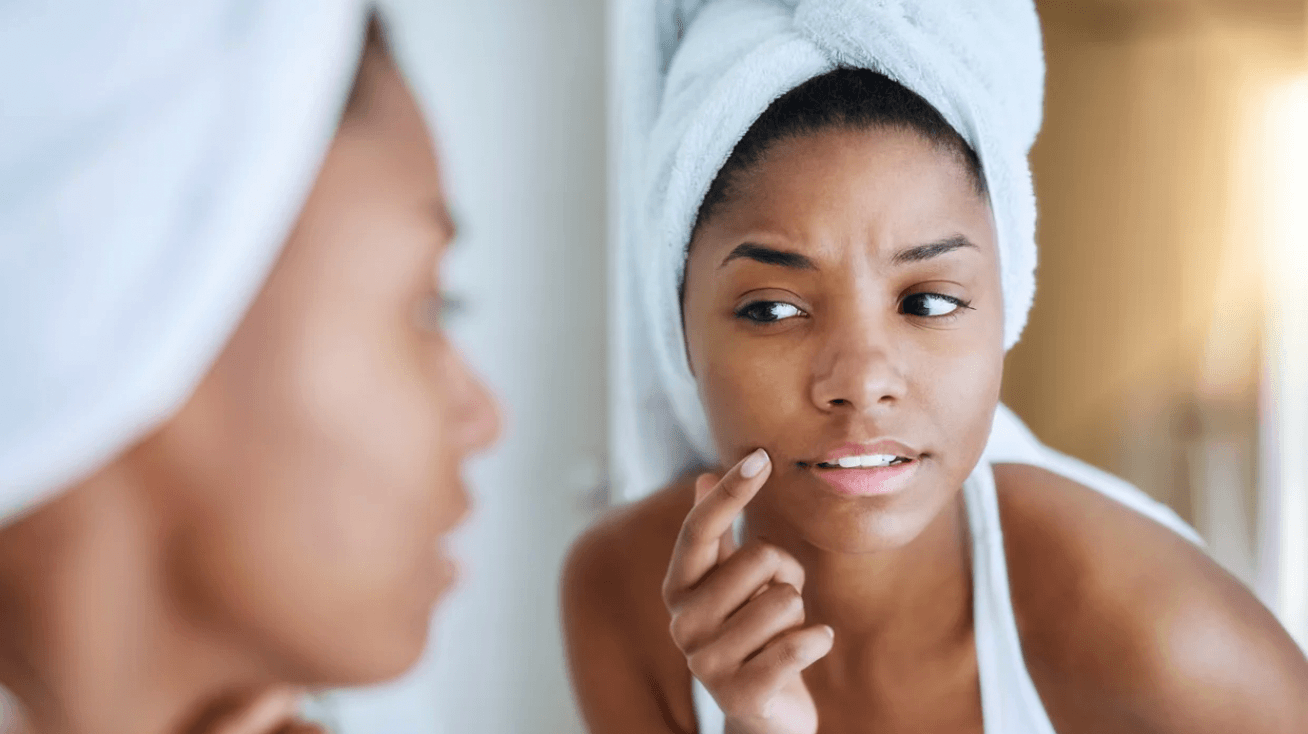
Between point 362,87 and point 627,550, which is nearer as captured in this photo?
point 362,87

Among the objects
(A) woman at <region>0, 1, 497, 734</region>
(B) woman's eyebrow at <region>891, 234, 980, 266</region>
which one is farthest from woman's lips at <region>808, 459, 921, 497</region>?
(A) woman at <region>0, 1, 497, 734</region>

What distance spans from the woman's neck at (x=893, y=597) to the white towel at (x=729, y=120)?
70 millimetres

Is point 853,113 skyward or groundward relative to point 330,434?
skyward

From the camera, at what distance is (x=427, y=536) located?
1.76 ft

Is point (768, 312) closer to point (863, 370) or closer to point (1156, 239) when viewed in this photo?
point (863, 370)

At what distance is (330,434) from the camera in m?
0.47

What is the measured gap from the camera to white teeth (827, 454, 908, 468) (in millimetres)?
519

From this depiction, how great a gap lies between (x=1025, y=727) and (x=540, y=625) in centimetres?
32

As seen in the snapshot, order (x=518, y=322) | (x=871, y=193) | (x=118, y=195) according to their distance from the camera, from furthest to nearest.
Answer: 1. (x=518, y=322)
2. (x=871, y=193)
3. (x=118, y=195)

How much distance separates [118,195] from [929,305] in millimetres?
402

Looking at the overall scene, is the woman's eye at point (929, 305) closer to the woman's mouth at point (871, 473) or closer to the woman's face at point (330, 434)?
the woman's mouth at point (871, 473)

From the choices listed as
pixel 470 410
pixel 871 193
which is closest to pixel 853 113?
pixel 871 193

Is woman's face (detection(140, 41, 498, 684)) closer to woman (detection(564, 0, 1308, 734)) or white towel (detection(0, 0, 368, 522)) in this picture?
white towel (detection(0, 0, 368, 522))

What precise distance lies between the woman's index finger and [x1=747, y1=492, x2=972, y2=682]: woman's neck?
1.4 inches
